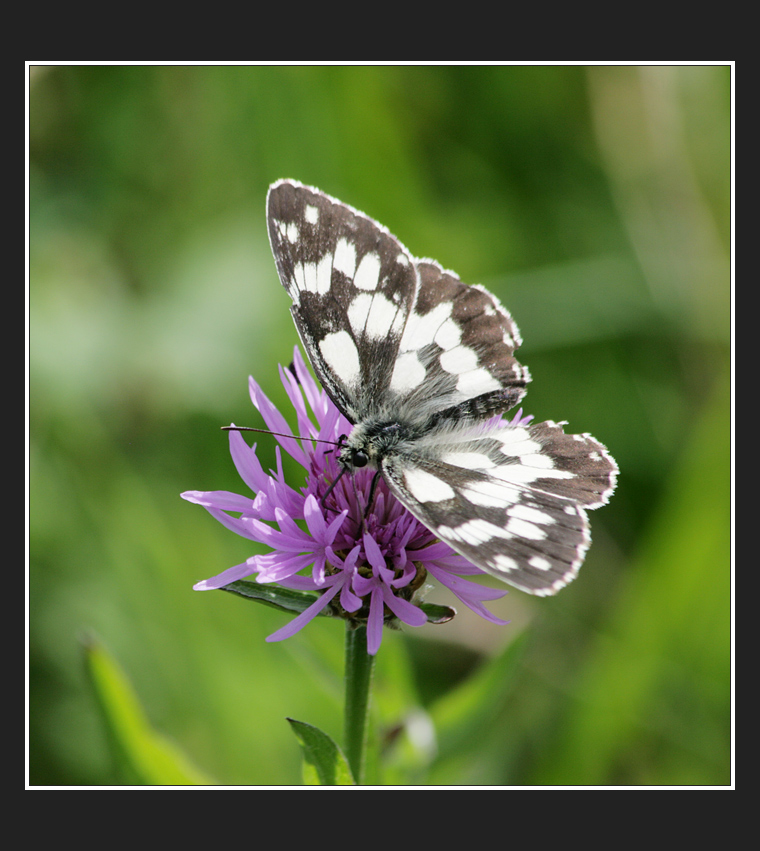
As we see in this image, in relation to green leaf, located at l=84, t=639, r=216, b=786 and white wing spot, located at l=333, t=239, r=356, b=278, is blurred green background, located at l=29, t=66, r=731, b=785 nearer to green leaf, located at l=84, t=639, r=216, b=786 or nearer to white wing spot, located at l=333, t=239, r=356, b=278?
green leaf, located at l=84, t=639, r=216, b=786

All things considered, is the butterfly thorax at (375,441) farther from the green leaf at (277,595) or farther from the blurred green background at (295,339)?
the blurred green background at (295,339)

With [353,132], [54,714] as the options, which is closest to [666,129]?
[353,132]

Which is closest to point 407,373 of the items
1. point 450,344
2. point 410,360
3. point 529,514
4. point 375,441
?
point 410,360

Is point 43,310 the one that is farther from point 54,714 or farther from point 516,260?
point 516,260

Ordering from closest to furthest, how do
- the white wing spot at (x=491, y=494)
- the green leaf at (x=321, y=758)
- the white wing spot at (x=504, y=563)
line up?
the white wing spot at (x=504, y=563) → the green leaf at (x=321, y=758) → the white wing spot at (x=491, y=494)

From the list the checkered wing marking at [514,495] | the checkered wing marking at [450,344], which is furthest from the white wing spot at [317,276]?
the checkered wing marking at [514,495]

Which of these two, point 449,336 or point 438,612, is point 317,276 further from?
point 438,612

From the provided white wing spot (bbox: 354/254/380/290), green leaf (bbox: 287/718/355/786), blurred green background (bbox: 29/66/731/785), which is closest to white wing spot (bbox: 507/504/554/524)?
green leaf (bbox: 287/718/355/786)
